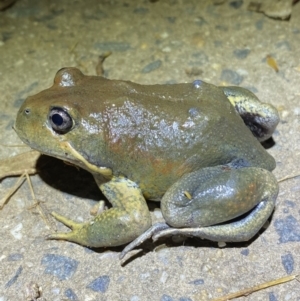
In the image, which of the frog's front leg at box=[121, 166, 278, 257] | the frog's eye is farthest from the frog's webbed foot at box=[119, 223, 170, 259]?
the frog's eye

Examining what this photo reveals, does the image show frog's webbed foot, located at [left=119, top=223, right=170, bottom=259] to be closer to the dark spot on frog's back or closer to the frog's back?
the frog's back

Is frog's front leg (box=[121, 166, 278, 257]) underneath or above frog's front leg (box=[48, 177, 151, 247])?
above

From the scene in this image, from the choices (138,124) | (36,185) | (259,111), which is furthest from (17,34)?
(259,111)

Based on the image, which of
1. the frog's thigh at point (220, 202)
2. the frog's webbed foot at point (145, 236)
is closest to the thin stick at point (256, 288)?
the frog's thigh at point (220, 202)

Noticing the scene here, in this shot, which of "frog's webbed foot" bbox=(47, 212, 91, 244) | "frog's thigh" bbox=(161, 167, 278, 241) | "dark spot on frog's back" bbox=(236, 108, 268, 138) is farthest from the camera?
"dark spot on frog's back" bbox=(236, 108, 268, 138)

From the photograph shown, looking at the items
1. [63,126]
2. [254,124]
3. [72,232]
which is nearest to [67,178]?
[72,232]

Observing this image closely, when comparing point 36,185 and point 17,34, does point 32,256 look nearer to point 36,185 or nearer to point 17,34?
point 36,185
